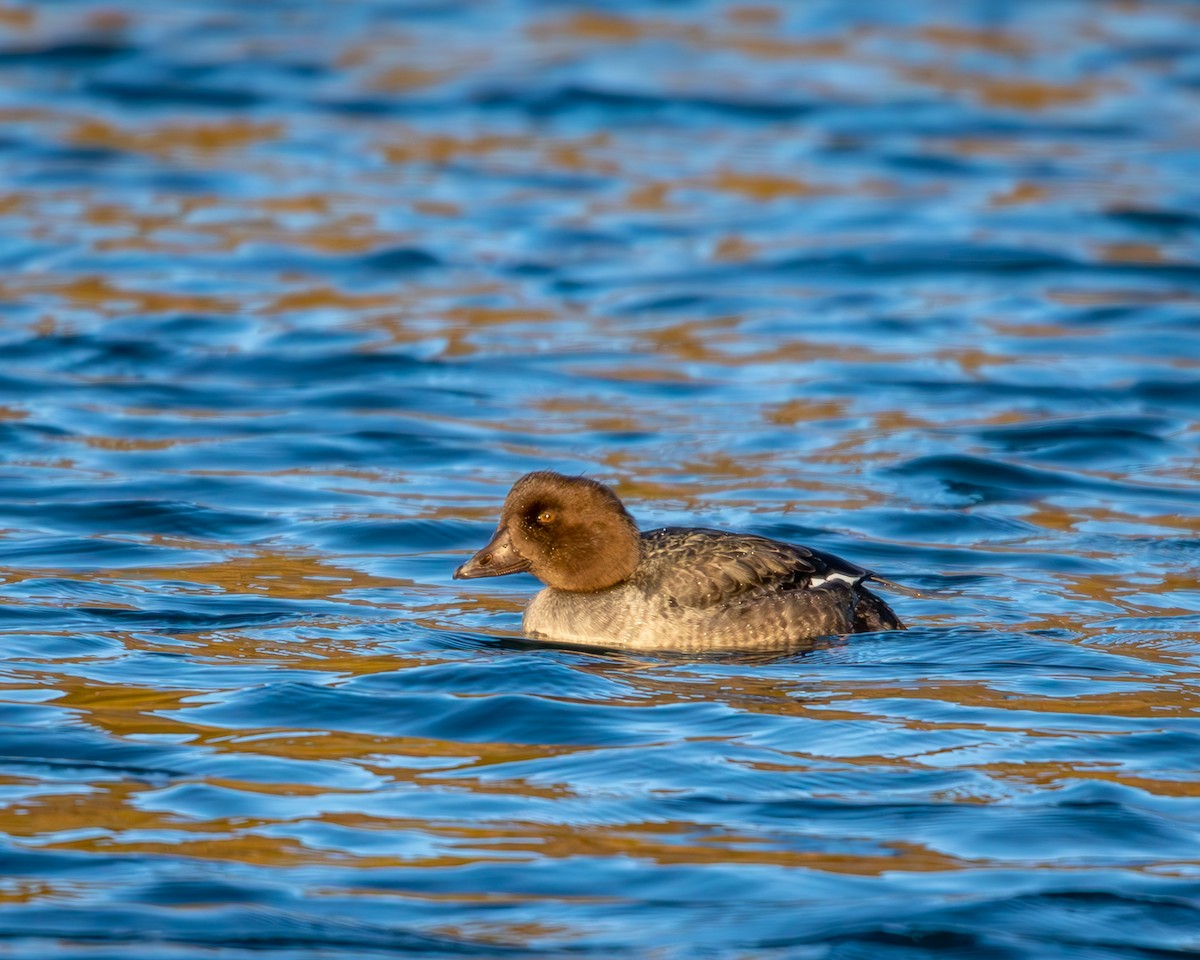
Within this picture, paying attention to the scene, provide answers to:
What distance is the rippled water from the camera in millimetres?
6801

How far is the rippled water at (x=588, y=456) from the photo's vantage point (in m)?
6.80

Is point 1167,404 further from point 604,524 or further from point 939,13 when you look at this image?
point 939,13

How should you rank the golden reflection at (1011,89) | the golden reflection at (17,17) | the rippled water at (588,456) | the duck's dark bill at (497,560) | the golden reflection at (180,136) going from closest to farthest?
the rippled water at (588,456), the duck's dark bill at (497,560), the golden reflection at (180,136), the golden reflection at (1011,89), the golden reflection at (17,17)

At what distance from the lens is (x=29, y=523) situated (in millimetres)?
11562

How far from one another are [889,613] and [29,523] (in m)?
4.91

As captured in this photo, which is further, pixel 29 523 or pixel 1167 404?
pixel 1167 404

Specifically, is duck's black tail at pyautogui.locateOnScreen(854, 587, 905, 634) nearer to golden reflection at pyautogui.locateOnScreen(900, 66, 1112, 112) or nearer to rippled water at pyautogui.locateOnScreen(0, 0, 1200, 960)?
rippled water at pyautogui.locateOnScreen(0, 0, 1200, 960)

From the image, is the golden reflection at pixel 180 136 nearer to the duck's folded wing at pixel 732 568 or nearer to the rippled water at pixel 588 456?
the rippled water at pixel 588 456

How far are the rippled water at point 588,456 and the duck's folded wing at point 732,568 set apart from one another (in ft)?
1.38

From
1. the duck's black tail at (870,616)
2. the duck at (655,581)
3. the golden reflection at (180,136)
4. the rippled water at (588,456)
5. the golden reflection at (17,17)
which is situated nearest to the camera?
the rippled water at (588,456)

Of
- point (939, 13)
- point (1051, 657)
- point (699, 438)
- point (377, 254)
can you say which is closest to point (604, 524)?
point (1051, 657)

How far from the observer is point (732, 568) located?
9422 millimetres

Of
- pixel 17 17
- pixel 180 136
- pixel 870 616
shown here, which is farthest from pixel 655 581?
pixel 17 17

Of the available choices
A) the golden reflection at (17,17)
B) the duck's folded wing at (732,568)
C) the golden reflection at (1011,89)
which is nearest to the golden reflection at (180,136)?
the golden reflection at (17,17)
